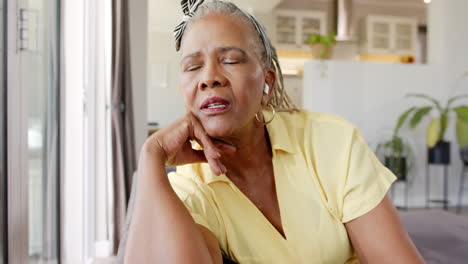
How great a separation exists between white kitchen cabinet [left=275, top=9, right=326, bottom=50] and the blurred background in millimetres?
21

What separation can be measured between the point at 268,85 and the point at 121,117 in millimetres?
2345

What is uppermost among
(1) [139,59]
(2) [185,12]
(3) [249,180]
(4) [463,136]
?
(1) [139,59]

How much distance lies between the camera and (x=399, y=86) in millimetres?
Result: 5633

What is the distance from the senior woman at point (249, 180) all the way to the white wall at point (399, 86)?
4.49 m

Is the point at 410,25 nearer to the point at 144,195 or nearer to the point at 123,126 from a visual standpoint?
the point at 123,126

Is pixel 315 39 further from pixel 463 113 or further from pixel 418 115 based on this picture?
pixel 463 113

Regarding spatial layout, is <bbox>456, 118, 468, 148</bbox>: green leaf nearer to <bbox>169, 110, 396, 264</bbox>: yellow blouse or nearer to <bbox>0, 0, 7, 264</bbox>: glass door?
<bbox>169, 110, 396, 264</bbox>: yellow blouse

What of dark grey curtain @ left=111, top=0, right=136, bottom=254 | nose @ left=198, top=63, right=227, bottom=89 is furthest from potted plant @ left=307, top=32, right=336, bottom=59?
nose @ left=198, top=63, right=227, bottom=89

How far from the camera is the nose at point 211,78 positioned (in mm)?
1020

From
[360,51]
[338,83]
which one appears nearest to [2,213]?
[338,83]

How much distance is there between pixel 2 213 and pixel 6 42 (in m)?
0.56

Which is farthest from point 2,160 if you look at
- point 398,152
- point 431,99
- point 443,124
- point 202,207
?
point 431,99

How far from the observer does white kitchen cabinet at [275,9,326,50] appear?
7.89m

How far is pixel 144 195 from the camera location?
96 cm
